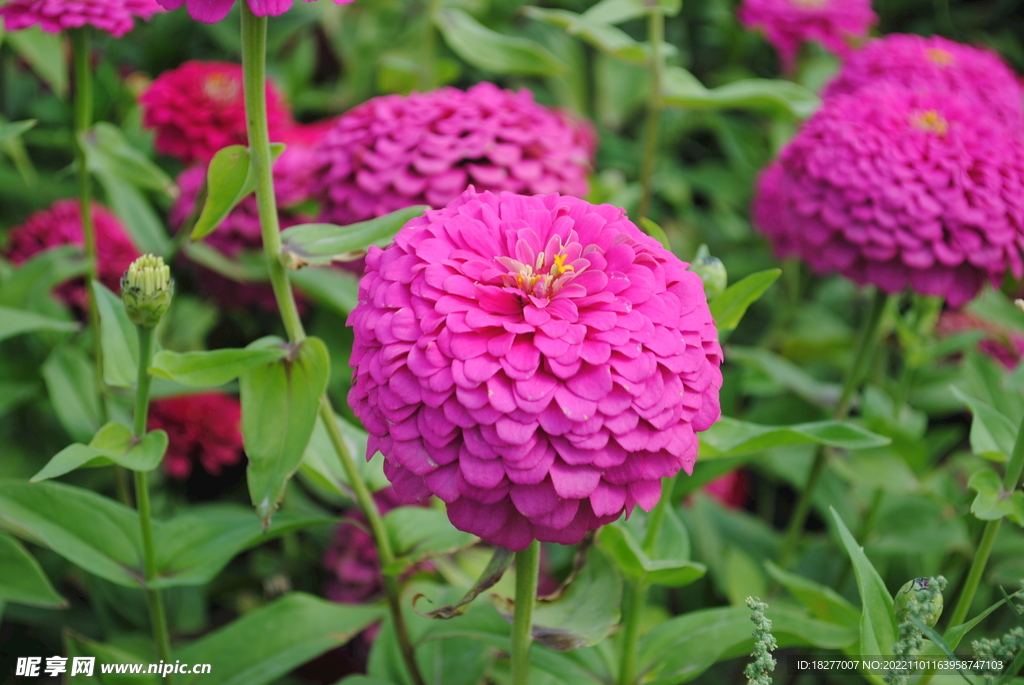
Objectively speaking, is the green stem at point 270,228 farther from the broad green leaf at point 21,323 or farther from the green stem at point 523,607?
the broad green leaf at point 21,323

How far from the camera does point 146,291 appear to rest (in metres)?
0.66

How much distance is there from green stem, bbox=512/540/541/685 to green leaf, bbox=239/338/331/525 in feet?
0.71

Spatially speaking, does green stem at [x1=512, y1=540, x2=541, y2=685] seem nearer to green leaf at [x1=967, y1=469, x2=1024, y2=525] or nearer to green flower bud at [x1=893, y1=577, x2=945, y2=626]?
green flower bud at [x1=893, y1=577, x2=945, y2=626]

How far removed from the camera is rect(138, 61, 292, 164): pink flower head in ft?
3.84

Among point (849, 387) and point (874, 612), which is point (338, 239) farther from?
point (849, 387)

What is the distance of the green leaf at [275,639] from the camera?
0.86 metres

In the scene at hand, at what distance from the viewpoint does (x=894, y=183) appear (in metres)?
0.96

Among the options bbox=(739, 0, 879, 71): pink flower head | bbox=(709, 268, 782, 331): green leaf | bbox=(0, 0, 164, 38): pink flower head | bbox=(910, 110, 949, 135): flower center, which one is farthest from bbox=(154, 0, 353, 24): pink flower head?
bbox=(739, 0, 879, 71): pink flower head

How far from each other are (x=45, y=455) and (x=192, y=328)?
0.92 ft

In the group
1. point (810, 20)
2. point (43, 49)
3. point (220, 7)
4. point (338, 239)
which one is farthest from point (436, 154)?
point (810, 20)

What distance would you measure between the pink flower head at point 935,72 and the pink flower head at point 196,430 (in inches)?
42.7

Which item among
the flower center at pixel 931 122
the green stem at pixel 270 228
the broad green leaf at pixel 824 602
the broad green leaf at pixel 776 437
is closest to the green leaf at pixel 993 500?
the broad green leaf at pixel 776 437

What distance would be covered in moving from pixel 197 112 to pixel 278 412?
0.62 meters

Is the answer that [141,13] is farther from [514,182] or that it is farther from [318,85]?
[318,85]
